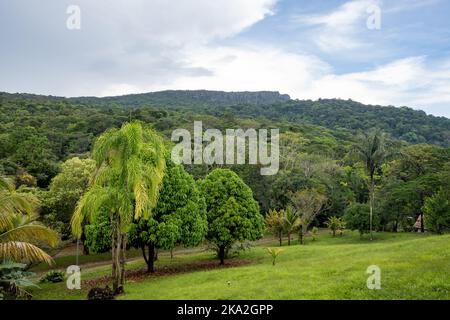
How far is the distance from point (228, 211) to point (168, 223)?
15.5ft

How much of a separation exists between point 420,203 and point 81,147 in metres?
46.7

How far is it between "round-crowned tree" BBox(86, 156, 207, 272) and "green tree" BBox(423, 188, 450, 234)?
19.5m

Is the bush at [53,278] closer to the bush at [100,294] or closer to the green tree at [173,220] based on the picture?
the green tree at [173,220]

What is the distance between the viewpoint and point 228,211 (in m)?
25.2

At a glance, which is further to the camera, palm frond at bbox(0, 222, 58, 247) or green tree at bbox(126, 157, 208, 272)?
green tree at bbox(126, 157, 208, 272)

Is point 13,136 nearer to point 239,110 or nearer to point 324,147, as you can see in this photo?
→ point 324,147

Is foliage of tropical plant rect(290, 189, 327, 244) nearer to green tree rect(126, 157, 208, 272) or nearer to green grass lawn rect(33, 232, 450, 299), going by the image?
green grass lawn rect(33, 232, 450, 299)

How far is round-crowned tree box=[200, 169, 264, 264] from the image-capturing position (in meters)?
25.0

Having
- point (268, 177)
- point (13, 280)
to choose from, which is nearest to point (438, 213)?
point (268, 177)

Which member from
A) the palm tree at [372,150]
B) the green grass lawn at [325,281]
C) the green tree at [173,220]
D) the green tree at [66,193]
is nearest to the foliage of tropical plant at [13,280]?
the green grass lawn at [325,281]

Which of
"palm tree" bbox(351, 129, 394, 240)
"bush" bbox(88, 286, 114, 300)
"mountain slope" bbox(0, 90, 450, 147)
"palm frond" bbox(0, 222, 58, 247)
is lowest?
"bush" bbox(88, 286, 114, 300)

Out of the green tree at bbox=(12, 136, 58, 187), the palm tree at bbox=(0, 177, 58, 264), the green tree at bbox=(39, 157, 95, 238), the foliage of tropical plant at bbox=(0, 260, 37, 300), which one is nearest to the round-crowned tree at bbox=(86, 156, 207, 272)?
the foliage of tropical plant at bbox=(0, 260, 37, 300)
